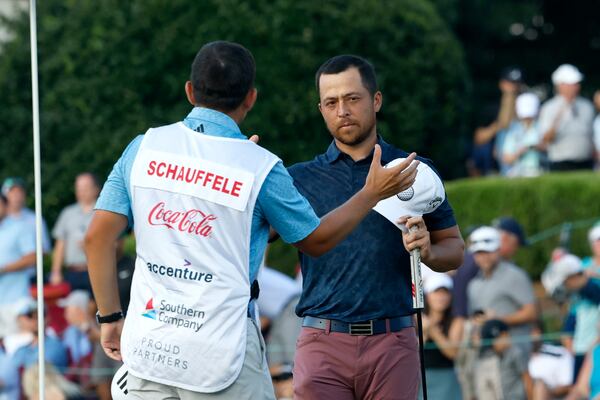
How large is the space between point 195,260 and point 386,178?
84cm

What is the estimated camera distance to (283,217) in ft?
19.0

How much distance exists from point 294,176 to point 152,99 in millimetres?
9228

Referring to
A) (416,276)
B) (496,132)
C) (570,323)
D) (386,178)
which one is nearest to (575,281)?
(570,323)

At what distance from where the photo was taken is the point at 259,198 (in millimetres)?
5754

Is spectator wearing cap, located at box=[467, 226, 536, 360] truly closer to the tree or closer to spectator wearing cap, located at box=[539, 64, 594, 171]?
spectator wearing cap, located at box=[539, 64, 594, 171]

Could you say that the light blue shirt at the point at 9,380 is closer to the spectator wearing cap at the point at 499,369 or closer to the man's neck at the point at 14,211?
the man's neck at the point at 14,211

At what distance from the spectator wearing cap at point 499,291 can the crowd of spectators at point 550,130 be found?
335 cm

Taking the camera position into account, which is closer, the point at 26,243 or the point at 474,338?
the point at 474,338

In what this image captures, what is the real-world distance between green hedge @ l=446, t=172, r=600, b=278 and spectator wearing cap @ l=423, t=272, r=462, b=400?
9.77ft

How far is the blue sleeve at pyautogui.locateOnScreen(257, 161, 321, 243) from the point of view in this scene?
227 inches

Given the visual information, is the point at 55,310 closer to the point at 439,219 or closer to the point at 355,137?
the point at 355,137

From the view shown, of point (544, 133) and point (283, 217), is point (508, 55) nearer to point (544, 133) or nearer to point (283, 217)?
point (544, 133)

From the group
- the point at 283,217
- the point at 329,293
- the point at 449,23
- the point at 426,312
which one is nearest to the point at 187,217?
the point at 283,217

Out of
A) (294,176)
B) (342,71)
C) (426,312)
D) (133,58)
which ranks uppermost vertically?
(133,58)
